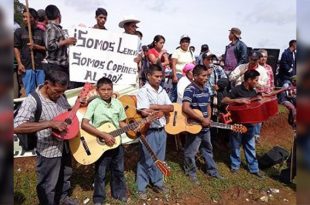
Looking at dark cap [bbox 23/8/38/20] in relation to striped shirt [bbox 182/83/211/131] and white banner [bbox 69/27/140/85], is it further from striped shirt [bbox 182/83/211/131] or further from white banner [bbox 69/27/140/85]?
striped shirt [bbox 182/83/211/131]

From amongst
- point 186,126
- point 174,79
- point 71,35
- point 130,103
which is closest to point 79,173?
point 130,103

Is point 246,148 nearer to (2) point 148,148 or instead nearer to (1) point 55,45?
(2) point 148,148

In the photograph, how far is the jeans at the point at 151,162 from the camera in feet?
17.7

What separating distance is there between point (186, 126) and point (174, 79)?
1.92 metres

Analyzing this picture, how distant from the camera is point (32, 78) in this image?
6.35 m

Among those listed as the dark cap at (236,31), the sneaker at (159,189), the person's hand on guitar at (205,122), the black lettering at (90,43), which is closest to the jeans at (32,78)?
the black lettering at (90,43)

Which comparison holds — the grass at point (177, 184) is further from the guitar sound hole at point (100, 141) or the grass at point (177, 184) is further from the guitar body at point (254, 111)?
the guitar body at point (254, 111)

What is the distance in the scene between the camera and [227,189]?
6.14m

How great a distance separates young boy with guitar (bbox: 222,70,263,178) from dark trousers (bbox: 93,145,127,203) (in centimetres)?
241

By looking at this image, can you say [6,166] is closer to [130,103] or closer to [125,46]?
[130,103]

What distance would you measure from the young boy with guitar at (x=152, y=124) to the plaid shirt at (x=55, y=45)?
161cm

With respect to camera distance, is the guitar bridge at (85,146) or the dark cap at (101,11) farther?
the dark cap at (101,11)

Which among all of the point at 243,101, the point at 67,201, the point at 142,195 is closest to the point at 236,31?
the point at 243,101

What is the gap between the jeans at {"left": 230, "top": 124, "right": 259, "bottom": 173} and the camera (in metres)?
6.65
